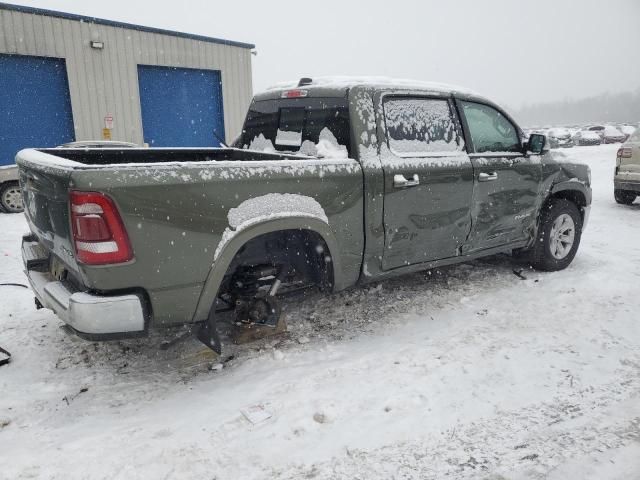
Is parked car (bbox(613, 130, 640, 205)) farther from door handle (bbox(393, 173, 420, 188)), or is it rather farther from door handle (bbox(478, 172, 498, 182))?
door handle (bbox(393, 173, 420, 188))

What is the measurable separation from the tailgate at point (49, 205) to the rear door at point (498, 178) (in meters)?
3.16

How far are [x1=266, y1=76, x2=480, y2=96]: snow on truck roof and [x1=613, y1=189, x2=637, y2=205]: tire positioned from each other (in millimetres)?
6697

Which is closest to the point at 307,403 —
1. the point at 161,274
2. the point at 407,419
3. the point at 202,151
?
the point at 407,419

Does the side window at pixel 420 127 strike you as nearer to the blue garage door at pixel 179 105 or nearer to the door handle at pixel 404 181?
the door handle at pixel 404 181

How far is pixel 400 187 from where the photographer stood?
11.9 feet

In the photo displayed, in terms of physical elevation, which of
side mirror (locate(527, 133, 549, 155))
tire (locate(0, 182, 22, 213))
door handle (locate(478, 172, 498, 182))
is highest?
side mirror (locate(527, 133, 549, 155))

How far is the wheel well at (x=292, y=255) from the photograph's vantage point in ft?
11.1

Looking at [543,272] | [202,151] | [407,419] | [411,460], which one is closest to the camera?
[411,460]

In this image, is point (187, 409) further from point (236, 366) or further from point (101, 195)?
point (101, 195)

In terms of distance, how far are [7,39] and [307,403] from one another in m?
11.7

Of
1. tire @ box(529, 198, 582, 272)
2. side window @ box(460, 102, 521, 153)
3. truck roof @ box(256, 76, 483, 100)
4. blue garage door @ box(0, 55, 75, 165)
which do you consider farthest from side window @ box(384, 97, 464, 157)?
blue garage door @ box(0, 55, 75, 165)

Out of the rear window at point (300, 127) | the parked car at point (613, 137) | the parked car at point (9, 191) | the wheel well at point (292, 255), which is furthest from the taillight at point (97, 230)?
the parked car at point (613, 137)

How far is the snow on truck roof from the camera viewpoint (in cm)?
369

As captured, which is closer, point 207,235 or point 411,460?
point 411,460
